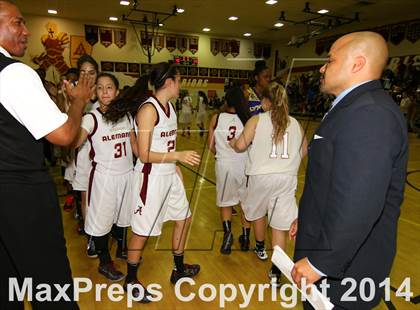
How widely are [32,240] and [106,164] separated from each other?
1141 millimetres

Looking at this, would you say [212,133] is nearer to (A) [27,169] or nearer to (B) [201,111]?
(B) [201,111]

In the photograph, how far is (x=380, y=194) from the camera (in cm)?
105

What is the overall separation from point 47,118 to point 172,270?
1886 millimetres

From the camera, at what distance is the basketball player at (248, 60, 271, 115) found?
116 inches

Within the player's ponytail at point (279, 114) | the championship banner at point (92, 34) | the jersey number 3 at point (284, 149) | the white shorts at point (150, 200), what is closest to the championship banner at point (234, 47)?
the championship banner at point (92, 34)

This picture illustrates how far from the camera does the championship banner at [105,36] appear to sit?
14570 millimetres

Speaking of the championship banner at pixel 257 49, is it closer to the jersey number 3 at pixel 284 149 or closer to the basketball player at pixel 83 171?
the basketball player at pixel 83 171

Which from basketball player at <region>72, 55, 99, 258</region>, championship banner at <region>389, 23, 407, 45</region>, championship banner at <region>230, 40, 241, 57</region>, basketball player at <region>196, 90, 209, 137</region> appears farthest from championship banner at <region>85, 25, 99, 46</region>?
championship banner at <region>389, 23, 407, 45</region>

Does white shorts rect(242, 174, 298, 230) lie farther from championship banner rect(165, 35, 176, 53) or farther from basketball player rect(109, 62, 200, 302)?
championship banner rect(165, 35, 176, 53)

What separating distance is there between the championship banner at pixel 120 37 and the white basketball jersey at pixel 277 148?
14.3 meters

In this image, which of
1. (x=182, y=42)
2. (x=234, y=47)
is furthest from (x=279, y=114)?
(x=182, y=42)

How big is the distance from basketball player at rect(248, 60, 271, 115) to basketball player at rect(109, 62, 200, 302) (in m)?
1.05

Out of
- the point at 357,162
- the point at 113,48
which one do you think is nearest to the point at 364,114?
the point at 357,162

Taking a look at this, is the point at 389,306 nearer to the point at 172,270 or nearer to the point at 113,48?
the point at 172,270
